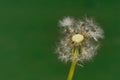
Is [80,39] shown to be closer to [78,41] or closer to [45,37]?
[78,41]

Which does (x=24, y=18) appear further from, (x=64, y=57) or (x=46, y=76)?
(x=64, y=57)

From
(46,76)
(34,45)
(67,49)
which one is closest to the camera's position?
(67,49)

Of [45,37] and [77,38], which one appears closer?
[77,38]

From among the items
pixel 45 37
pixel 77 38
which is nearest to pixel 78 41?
pixel 77 38

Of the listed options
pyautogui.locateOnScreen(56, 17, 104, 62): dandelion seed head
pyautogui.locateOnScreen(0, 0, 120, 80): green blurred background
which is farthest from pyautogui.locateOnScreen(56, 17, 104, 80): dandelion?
pyautogui.locateOnScreen(0, 0, 120, 80): green blurred background

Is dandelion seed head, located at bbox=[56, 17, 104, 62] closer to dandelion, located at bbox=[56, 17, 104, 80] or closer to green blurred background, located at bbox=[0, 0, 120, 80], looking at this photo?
Result: dandelion, located at bbox=[56, 17, 104, 80]

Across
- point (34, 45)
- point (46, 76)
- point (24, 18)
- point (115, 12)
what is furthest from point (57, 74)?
point (115, 12)

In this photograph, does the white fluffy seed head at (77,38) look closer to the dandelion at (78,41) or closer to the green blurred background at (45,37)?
the dandelion at (78,41)
